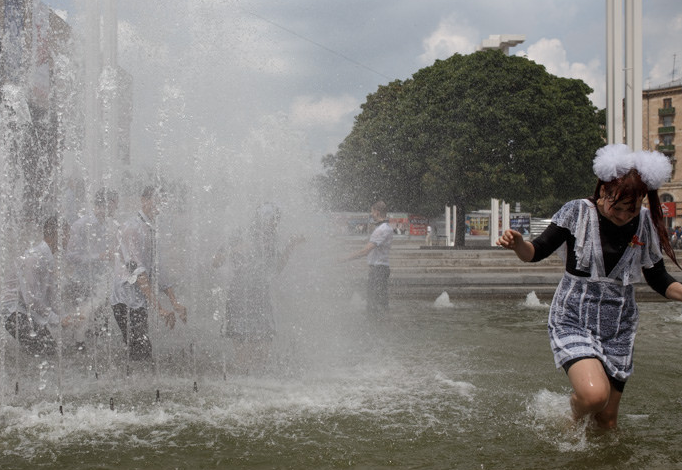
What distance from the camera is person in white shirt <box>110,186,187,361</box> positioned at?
5273mm

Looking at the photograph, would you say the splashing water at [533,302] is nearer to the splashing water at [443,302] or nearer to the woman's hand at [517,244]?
the splashing water at [443,302]

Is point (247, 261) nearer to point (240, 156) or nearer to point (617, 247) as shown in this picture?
point (240, 156)

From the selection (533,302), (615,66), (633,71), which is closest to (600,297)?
(533,302)

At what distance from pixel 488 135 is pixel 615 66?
948 centimetres

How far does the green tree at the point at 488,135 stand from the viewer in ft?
87.9

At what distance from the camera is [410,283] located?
40.3 ft

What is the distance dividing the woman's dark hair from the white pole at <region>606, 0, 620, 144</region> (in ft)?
49.7

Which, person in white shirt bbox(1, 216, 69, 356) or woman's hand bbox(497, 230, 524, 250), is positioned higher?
woman's hand bbox(497, 230, 524, 250)

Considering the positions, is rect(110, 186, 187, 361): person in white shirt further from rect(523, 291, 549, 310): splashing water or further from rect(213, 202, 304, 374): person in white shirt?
rect(523, 291, 549, 310): splashing water

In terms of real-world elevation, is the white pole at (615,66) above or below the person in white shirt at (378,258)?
above

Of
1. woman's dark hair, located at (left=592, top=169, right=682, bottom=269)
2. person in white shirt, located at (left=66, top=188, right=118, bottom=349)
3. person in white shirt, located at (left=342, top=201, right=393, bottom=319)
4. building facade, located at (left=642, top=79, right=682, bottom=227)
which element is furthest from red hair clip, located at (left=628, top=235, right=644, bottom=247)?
building facade, located at (left=642, top=79, right=682, bottom=227)

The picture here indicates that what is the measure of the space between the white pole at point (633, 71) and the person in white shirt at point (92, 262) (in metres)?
14.9

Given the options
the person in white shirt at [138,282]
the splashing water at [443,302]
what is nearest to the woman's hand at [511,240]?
the person in white shirt at [138,282]

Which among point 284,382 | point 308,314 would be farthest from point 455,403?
point 308,314
